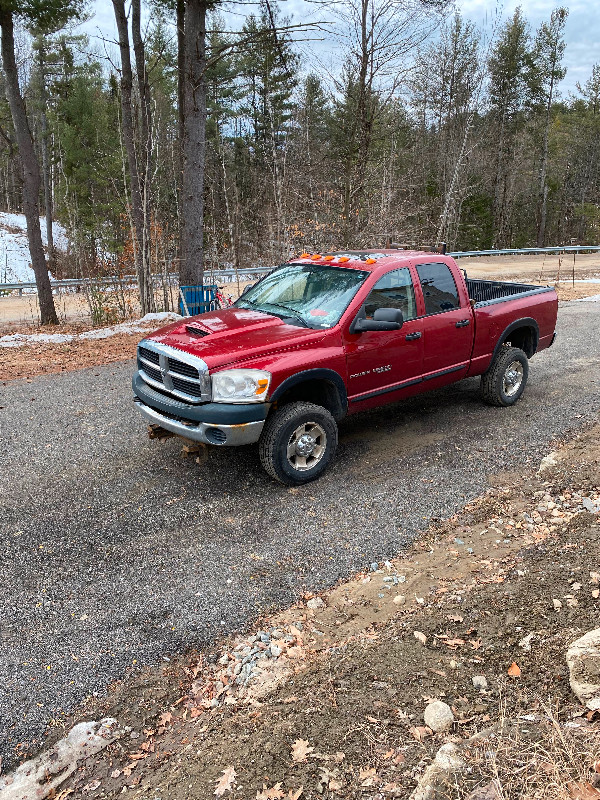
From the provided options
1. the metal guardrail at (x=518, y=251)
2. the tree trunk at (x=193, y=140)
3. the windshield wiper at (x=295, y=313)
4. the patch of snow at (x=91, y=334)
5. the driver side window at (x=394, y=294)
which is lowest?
the patch of snow at (x=91, y=334)

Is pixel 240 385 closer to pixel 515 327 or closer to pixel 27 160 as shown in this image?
pixel 515 327

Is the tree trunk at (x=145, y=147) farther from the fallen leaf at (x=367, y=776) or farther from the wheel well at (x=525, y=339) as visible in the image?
the fallen leaf at (x=367, y=776)

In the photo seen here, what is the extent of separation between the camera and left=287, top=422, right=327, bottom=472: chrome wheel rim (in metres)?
5.10

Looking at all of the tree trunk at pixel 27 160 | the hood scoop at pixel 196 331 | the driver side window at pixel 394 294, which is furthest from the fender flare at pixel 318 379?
the tree trunk at pixel 27 160

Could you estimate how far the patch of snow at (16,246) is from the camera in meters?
36.5

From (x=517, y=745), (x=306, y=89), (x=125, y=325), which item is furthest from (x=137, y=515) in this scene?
(x=306, y=89)

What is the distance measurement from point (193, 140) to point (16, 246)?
125 ft

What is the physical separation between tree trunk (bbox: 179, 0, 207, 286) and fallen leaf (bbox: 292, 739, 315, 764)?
11359 millimetres

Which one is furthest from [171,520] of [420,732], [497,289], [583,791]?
[497,289]

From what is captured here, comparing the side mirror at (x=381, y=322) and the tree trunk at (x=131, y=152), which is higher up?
the tree trunk at (x=131, y=152)

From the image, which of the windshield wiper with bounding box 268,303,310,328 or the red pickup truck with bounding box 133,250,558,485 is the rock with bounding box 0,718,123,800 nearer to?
the red pickup truck with bounding box 133,250,558,485

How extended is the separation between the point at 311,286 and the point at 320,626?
347 centimetres

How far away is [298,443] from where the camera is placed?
16.8ft

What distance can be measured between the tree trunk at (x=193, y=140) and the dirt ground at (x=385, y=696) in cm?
1019
